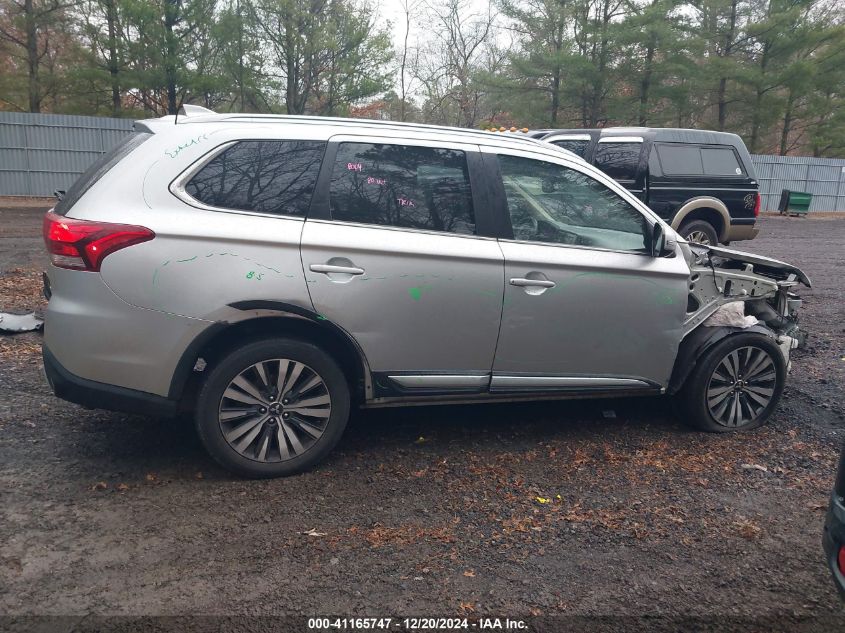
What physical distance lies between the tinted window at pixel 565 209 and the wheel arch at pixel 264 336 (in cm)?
120

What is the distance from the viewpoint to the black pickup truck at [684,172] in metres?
11.4

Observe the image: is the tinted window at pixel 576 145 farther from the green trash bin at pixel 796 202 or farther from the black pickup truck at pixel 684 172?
the green trash bin at pixel 796 202

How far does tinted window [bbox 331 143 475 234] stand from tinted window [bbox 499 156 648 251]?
31 centimetres

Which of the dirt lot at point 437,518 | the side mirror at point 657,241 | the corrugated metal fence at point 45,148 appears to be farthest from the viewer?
the corrugated metal fence at point 45,148

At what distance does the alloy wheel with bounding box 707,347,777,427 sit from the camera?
484 centimetres

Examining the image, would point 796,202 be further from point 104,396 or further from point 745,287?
point 104,396

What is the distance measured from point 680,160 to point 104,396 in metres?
10.1

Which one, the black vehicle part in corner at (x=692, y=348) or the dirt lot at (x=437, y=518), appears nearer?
the dirt lot at (x=437, y=518)

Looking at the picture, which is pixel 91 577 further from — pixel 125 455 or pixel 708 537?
pixel 708 537

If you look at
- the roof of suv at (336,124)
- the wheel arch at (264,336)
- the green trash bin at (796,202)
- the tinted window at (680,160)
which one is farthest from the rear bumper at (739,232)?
the green trash bin at (796,202)

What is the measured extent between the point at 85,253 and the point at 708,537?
3358mm

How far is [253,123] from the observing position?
4086mm

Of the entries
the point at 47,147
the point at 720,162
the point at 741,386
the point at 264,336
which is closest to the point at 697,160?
the point at 720,162

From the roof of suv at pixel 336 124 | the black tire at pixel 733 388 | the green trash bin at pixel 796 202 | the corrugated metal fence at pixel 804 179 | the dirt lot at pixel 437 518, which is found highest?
the corrugated metal fence at pixel 804 179
